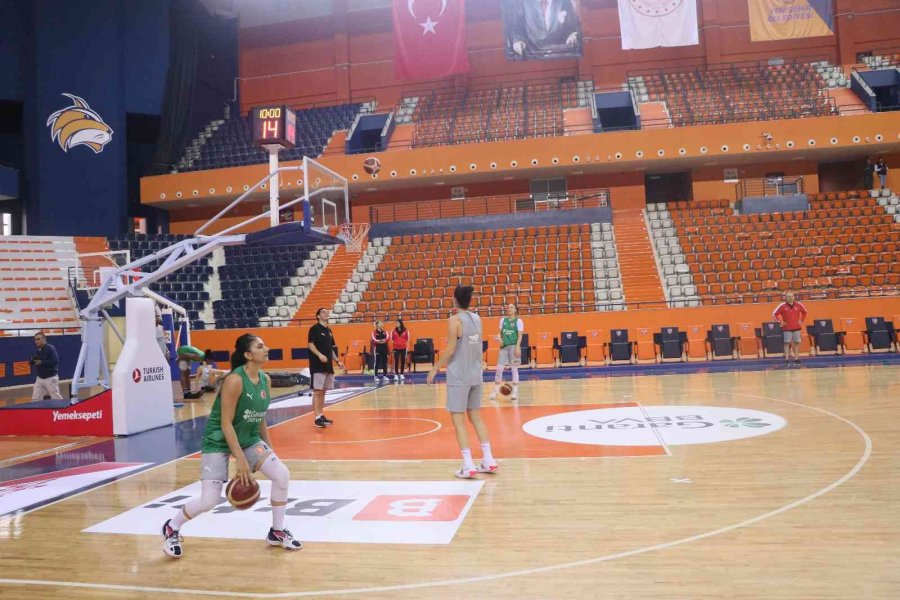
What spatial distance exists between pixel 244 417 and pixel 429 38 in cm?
2511

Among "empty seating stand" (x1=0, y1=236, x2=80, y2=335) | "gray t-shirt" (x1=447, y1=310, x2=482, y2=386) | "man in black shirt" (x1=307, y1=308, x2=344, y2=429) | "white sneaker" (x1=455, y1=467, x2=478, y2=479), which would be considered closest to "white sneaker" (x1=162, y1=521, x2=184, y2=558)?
"white sneaker" (x1=455, y1=467, x2=478, y2=479)

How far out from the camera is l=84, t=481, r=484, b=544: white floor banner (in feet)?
15.8

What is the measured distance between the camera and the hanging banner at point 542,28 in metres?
26.2

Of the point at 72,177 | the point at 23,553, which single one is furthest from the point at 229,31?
the point at 23,553

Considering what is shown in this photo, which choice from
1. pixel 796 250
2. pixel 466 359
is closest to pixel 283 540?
pixel 466 359

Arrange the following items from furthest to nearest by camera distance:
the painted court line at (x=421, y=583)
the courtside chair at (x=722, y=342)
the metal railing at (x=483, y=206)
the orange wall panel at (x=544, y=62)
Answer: the orange wall panel at (x=544, y=62) → the metal railing at (x=483, y=206) → the courtside chair at (x=722, y=342) → the painted court line at (x=421, y=583)

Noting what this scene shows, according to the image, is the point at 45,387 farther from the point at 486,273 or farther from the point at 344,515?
the point at 486,273

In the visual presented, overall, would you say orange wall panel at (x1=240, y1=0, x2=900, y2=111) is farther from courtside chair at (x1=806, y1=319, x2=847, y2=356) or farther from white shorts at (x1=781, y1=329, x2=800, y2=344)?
white shorts at (x1=781, y1=329, x2=800, y2=344)

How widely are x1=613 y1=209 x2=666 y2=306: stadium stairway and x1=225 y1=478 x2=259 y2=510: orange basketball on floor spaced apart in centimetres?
1729

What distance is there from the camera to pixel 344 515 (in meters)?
5.29

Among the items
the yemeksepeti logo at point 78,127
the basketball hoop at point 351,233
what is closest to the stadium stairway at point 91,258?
the yemeksepeti logo at point 78,127

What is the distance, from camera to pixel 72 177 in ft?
81.7

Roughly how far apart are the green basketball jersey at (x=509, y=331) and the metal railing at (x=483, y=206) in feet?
46.5

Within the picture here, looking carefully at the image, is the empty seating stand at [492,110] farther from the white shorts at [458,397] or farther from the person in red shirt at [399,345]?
the white shorts at [458,397]
